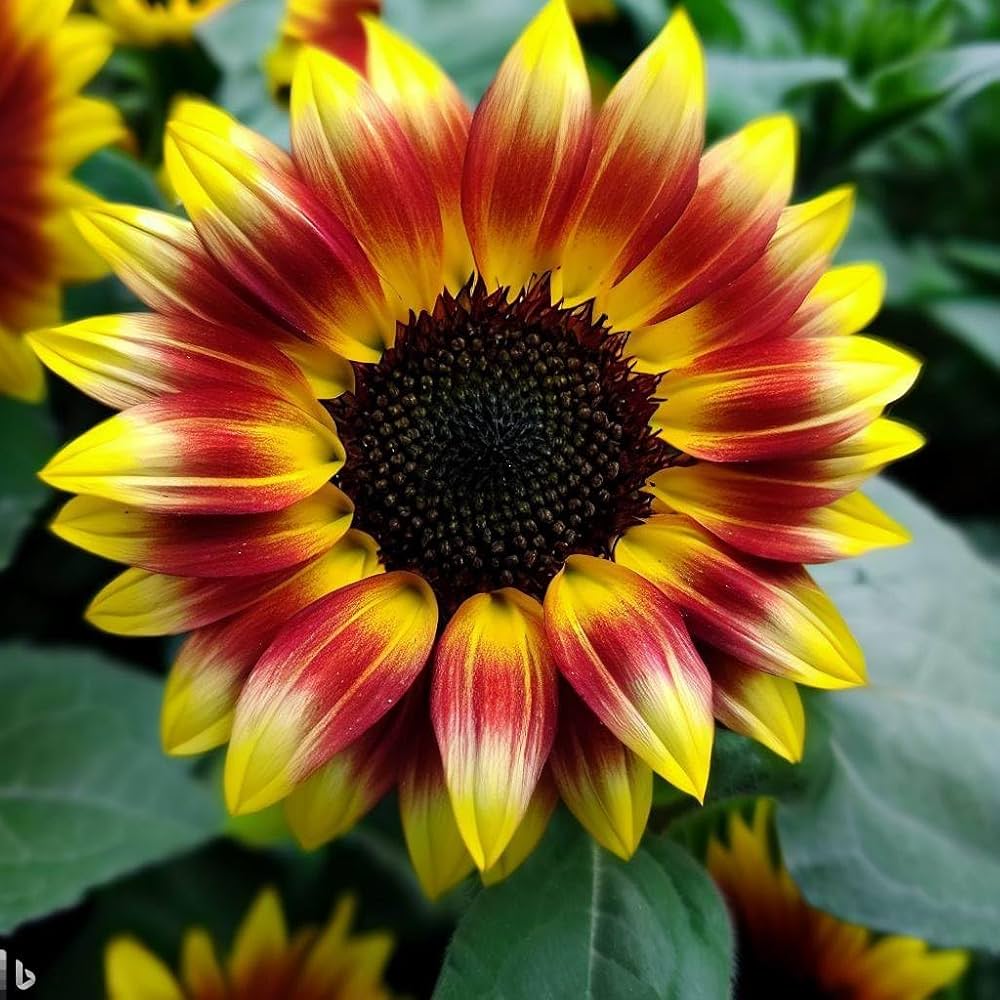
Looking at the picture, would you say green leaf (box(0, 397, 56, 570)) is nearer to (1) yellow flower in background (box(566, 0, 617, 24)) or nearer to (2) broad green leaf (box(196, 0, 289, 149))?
(2) broad green leaf (box(196, 0, 289, 149))

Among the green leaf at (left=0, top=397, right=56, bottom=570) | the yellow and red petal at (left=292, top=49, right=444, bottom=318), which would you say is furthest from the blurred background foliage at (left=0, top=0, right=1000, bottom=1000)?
the yellow and red petal at (left=292, top=49, right=444, bottom=318)

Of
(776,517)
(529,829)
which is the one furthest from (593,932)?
Result: (776,517)

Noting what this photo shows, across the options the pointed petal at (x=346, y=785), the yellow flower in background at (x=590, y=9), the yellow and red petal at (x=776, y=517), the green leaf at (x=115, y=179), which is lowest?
the pointed petal at (x=346, y=785)

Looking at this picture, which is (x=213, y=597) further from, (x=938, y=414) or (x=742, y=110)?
(x=938, y=414)

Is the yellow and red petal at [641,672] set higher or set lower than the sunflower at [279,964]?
higher

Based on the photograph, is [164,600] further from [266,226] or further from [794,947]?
[794,947]

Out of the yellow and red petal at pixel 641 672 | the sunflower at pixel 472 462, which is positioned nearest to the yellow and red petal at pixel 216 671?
the sunflower at pixel 472 462

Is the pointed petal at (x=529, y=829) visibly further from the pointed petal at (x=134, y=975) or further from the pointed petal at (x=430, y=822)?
the pointed petal at (x=134, y=975)
